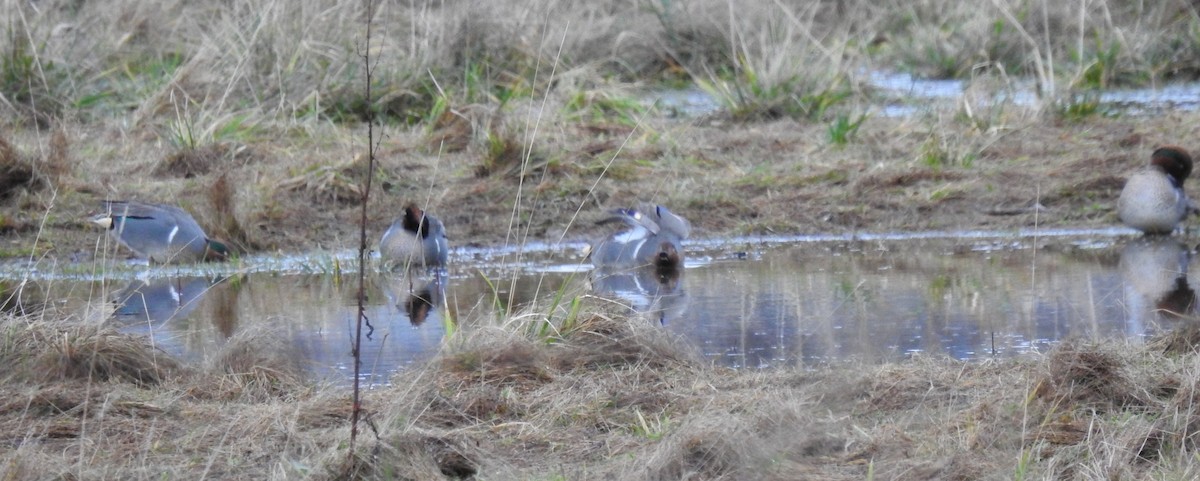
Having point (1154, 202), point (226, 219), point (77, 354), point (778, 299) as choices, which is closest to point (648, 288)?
point (778, 299)

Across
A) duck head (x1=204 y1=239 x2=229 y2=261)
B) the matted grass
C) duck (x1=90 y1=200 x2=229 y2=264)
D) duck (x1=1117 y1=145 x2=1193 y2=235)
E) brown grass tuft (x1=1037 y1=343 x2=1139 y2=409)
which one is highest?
duck (x1=1117 y1=145 x2=1193 y2=235)

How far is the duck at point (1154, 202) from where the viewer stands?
26.7 feet

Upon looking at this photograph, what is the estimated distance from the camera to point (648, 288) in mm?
7238

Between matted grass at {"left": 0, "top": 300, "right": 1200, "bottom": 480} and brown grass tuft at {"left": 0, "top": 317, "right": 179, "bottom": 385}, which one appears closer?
matted grass at {"left": 0, "top": 300, "right": 1200, "bottom": 480}

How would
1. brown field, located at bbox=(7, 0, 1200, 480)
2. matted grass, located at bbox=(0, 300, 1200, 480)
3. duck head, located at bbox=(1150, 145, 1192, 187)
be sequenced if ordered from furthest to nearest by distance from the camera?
1. duck head, located at bbox=(1150, 145, 1192, 187)
2. brown field, located at bbox=(7, 0, 1200, 480)
3. matted grass, located at bbox=(0, 300, 1200, 480)

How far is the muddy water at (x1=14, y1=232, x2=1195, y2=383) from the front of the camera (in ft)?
18.0

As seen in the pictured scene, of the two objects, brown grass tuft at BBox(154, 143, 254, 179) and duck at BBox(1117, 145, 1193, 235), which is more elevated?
brown grass tuft at BBox(154, 143, 254, 179)

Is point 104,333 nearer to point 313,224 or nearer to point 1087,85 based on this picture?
point 313,224

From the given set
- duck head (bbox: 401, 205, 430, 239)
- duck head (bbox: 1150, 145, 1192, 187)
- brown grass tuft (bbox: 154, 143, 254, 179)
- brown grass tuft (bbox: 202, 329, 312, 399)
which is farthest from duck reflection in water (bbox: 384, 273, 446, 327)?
duck head (bbox: 1150, 145, 1192, 187)

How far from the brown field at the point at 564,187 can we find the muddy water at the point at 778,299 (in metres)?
0.37

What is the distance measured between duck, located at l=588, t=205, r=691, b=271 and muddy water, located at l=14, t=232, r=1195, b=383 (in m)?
0.10

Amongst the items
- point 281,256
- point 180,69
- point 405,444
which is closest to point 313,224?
point 281,256

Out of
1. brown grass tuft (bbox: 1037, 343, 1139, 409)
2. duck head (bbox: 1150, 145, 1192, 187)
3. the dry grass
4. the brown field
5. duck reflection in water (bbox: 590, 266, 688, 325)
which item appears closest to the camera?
the brown field

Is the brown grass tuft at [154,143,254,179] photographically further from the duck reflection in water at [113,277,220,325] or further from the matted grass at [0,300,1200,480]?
the matted grass at [0,300,1200,480]
